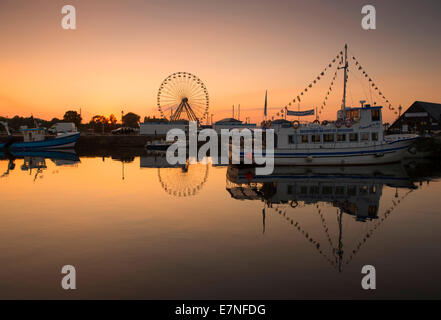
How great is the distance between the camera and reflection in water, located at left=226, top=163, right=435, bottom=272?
13109 millimetres

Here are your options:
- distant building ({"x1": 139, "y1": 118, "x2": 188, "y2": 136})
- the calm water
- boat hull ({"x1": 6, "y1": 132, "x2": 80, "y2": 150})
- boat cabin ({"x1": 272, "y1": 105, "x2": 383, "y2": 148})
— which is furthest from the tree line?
the calm water

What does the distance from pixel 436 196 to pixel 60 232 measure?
22.8 metres

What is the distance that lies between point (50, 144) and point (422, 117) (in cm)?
7857

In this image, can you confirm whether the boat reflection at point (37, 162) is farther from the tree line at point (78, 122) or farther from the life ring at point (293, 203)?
the tree line at point (78, 122)

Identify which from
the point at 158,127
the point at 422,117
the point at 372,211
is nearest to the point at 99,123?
the point at 158,127

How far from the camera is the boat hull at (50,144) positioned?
65.5 meters

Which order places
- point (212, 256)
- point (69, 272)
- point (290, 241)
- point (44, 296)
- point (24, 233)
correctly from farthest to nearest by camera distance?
point (24, 233) → point (290, 241) → point (212, 256) → point (69, 272) → point (44, 296)

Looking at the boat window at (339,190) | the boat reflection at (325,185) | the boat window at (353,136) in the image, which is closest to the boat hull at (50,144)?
the boat reflection at (325,185)

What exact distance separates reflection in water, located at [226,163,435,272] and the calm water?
0.33ft

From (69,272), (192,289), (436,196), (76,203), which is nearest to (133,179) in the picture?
(76,203)

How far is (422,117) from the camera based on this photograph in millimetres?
64750
